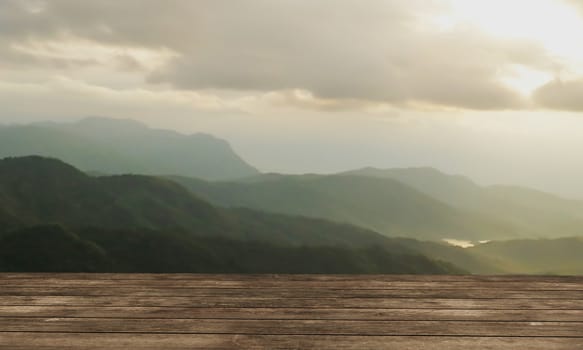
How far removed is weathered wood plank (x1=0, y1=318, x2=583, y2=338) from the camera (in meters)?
4.57

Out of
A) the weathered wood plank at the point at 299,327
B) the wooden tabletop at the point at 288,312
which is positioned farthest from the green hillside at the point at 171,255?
the weathered wood plank at the point at 299,327

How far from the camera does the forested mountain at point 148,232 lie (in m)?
79.2

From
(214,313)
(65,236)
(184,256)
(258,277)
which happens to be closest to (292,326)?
(214,313)

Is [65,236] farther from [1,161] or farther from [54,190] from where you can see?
[1,161]

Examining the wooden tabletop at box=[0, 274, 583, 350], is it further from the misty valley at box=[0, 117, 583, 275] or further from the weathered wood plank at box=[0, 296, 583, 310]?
the misty valley at box=[0, 117, 583, 275]

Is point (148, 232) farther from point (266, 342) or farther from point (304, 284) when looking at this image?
point (266, 342)

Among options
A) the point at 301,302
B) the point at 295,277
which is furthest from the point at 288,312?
the point at 295,277

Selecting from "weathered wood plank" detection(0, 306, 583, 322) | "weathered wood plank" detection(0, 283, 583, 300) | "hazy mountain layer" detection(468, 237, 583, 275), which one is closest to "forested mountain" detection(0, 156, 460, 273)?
"hazy mountain layer" detection(468, 237, 583, 275)

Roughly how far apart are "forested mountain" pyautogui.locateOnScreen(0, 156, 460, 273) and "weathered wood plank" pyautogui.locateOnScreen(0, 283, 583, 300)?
7156 cm

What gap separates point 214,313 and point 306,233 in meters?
150

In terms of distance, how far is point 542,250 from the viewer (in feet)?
557

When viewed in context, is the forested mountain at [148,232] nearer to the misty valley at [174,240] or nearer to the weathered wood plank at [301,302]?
the misty valley at [174,240]

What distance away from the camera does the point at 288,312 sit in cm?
508

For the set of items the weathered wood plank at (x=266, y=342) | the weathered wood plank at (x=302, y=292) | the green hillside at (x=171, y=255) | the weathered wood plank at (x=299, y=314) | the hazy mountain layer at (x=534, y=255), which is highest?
the weathered wood plank at (x=302, y=292)
